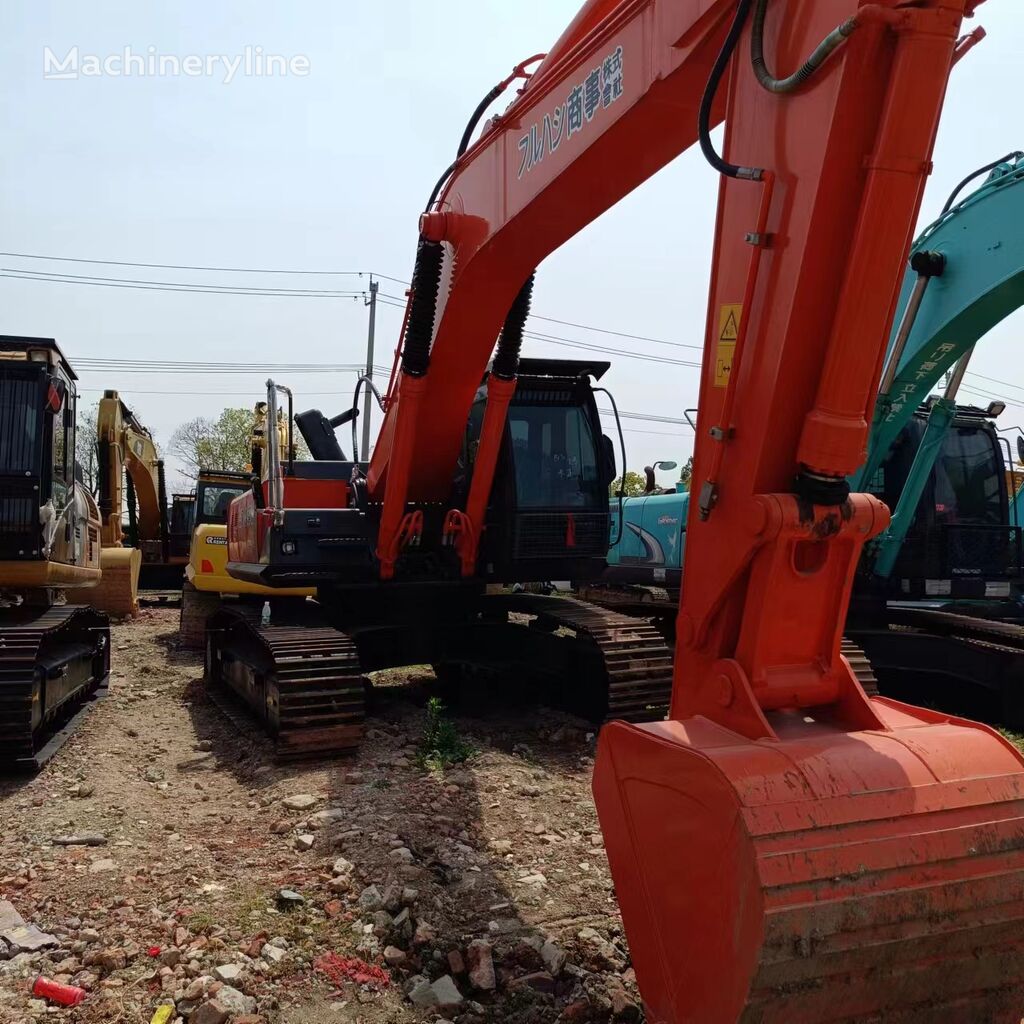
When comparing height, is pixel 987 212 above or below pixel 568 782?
above

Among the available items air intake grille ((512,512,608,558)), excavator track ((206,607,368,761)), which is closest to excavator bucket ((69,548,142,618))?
excavator track ((206,607,368,761))

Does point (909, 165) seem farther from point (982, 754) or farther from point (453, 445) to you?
point (453, 445)

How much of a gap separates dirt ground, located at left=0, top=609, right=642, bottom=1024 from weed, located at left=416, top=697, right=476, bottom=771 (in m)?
0.09

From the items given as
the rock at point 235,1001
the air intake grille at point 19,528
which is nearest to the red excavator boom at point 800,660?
the rock at point 235,1001

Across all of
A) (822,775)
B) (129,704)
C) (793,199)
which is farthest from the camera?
(129,704)

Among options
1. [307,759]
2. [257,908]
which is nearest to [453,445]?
[307,759]

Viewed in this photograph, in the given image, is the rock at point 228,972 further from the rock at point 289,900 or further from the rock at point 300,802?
the rock at point 300,802

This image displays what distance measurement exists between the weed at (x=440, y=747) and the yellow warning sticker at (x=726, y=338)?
339cm

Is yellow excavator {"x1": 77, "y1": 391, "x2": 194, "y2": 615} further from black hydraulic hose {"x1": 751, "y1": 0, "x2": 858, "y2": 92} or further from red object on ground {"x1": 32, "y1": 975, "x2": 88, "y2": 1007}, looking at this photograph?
black hydraulic hose {"x1": 751, "y1": 0, "x2": 858, "y2": 92}

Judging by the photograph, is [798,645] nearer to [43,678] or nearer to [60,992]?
[60,992]

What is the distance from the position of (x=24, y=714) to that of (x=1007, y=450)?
8539 mm

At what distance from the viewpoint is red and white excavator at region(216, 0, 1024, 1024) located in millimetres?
2277

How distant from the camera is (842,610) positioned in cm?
284

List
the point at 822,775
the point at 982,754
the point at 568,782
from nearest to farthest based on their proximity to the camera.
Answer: the point at 822,775 → the point at 982,754 → the point at 568,782
